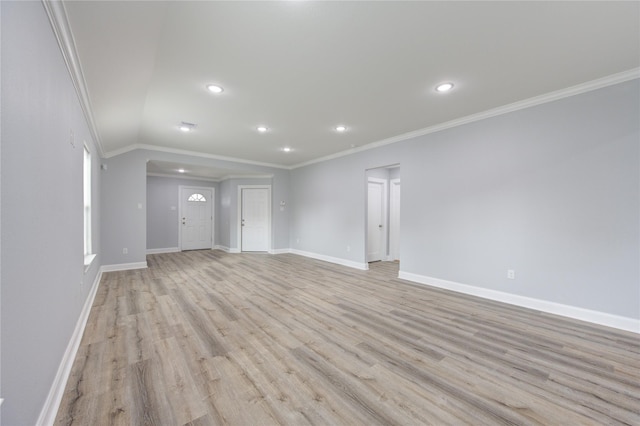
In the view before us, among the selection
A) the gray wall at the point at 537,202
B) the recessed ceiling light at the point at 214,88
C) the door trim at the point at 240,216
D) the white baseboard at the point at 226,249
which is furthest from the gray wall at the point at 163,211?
the gray wall at the point at 537,202

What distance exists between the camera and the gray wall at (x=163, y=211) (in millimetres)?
8031

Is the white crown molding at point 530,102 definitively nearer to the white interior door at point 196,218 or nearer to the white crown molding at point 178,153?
the white crown molding at point 178,153

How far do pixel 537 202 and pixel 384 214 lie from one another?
12.5ft

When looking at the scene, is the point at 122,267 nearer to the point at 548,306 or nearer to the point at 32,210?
the point at 32,210

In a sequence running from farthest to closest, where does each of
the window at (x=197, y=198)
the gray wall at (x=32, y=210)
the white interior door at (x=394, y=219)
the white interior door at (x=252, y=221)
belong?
the window at (x=197, y=198) → the white interior door at (x=252, y=221) → the white interior door at (x=394, y=219) → the gray wall at (x=32, y=210)

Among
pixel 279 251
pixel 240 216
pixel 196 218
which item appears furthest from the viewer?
pixel 196 218

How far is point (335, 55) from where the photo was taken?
2389mm

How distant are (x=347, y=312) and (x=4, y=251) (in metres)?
2.93

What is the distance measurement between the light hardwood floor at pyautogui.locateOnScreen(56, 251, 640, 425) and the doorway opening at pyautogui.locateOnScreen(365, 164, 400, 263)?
3.04 metres

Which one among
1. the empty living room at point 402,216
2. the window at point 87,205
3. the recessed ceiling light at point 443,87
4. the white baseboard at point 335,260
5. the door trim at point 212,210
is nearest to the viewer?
the empty living room at point 402,216

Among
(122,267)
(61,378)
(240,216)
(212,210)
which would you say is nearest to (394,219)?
(240,216)

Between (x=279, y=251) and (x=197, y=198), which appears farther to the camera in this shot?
(x=197, y=198)

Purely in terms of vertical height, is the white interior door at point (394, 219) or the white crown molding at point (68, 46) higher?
the white crown molding at point (68, 46)

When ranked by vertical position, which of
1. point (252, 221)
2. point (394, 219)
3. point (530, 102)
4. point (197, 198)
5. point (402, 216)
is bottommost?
point (252, 221)
